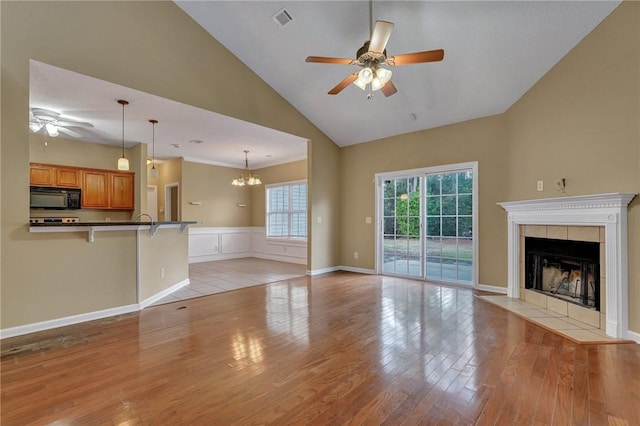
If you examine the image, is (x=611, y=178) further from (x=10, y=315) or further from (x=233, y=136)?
(x=10, y=315)

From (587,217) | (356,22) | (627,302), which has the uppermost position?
(356,22)

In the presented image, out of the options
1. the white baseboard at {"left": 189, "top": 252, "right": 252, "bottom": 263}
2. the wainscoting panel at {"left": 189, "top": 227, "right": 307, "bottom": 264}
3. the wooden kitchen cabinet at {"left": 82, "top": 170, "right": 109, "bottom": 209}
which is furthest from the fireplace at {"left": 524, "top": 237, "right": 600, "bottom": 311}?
the wooden kitchen cabinet at {"left": 82, "top": 170, "right": 109, "bottom": 209}

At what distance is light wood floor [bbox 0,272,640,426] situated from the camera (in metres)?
1.80

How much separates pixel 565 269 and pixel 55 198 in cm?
853

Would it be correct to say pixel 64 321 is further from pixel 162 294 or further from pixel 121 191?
pixel 121 191

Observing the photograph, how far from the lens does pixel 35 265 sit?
3092mm

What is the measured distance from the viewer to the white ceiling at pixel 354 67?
→ 3.34m

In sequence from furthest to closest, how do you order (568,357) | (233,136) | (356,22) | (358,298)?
(233,136) < (358,298) < (356,22) < (568,357)

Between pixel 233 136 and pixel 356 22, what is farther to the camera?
pixel 233 136

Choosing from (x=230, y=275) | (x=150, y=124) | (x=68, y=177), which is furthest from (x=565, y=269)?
(x=68, y=177)

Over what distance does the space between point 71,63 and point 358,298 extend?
15.2ft

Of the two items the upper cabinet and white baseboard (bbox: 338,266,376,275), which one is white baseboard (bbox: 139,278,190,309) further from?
white baseboard (bbox: 338,266,376,275)

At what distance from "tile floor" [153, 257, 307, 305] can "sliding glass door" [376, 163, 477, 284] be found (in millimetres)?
2155

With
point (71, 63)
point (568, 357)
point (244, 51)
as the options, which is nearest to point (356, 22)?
point (244, 51)
